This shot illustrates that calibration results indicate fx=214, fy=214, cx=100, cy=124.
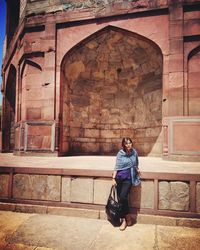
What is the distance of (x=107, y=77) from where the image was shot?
8.60m

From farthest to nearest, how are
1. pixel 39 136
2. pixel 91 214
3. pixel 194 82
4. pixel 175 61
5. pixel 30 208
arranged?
pixel 39 136 → pixel 175 61 → pixel 194 82 → pixel 30 208 → pixel 91 214

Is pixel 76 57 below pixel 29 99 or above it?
above

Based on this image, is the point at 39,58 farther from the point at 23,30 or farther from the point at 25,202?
the point at 25,202

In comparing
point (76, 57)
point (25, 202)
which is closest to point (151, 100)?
point (76, 57)

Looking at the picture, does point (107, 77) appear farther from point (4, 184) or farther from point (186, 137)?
point (4, 184)

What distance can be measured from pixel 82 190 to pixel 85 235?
0.86 meters

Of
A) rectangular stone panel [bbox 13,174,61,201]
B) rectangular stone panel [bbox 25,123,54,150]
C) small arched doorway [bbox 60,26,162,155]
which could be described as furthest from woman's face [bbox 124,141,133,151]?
small arched doorway [bbox 60,26,162,155]

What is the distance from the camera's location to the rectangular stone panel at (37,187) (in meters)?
3.78

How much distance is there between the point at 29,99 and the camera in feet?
23.1

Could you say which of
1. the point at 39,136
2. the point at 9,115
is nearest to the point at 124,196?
the point at 39,136

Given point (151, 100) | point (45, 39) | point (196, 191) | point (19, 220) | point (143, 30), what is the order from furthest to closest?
point (151, 100)
point (45, 39)
point (143, 30)
point (19, 220)
point (196, 191)

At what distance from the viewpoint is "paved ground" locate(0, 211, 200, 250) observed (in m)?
2.62

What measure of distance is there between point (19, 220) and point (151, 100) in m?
5.78

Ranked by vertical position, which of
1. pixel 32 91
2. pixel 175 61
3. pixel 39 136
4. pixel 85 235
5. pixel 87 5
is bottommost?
pixel 85 235
